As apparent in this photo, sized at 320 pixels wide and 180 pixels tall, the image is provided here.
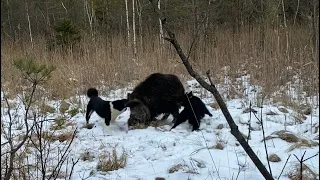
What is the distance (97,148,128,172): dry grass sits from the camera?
3.61 meters

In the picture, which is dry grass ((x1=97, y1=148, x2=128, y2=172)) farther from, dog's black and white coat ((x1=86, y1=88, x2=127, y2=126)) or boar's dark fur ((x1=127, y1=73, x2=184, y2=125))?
boar's dark fur ((x1=127, y1=73, x2=184, y2=125))

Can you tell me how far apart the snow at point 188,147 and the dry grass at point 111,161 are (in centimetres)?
5

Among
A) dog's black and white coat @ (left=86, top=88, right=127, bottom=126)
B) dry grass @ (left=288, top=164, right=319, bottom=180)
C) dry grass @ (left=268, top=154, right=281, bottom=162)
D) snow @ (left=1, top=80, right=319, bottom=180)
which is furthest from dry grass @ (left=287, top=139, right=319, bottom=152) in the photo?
dog's black and white coat @ (left=86, top=88, right=127, bottom=126)

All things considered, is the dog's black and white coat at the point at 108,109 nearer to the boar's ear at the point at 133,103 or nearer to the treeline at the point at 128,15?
the boar's ear at the point at 133,103

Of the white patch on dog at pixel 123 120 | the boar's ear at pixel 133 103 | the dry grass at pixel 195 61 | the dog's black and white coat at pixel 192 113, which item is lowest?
the white patch on dog at pixel 123 120

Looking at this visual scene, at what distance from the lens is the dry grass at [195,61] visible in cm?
673

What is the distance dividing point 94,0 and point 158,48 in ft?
28.5

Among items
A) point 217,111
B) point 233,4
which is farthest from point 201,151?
point 233,4

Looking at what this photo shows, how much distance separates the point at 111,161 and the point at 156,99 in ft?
5.30

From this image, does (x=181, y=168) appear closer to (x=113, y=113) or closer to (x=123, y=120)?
(x=113, y=113)

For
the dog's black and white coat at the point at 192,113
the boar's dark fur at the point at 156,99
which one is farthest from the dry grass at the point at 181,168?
the boar's dark fur at the point at 156,99

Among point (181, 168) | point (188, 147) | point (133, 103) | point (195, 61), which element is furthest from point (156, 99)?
point (195, 61)

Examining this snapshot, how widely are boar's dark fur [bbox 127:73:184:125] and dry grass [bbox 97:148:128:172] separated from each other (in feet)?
Answer: 4.00

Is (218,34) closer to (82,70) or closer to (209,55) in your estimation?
(209,55)
